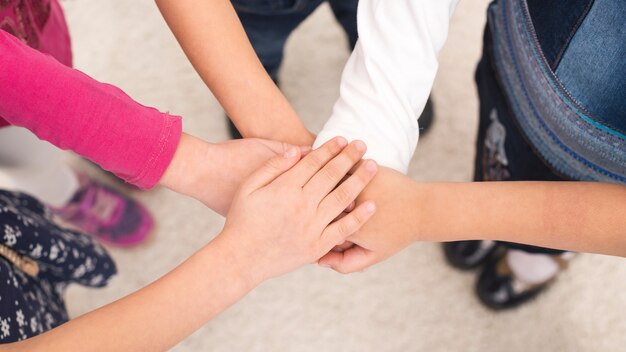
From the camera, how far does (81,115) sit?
1.73 feet

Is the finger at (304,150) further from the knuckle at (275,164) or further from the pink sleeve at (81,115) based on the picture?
the pink sleeve at (81,115)

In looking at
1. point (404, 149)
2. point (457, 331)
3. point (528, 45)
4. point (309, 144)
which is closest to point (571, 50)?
point (528, 45)

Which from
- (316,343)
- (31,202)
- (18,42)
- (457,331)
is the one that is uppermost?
(18,42)

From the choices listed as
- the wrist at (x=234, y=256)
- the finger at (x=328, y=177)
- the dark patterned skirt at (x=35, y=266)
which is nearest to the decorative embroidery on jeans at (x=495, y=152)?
the finger at (x=328, y=177)

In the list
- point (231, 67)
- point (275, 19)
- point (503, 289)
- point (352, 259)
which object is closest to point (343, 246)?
point (352, 259)

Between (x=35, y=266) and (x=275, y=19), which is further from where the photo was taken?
(x=275, y=19)

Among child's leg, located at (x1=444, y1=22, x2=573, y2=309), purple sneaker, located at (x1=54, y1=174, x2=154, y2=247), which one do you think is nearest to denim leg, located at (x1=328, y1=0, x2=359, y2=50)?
child's leg, located at (x1=444, y1=22, x2=573, y2=309)

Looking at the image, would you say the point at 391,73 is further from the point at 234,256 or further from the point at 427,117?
the point at 427,117

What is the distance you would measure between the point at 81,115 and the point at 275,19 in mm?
363

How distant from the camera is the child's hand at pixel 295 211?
584 millimetres

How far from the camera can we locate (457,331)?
1006 millimetres

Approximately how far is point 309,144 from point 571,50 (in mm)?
305

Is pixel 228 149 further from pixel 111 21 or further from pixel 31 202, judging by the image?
pixel 111 21

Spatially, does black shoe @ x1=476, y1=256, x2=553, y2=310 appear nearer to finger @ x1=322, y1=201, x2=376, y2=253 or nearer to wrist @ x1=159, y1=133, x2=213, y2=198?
finger @ x1=322, y1=201, x2=376, y2=253
